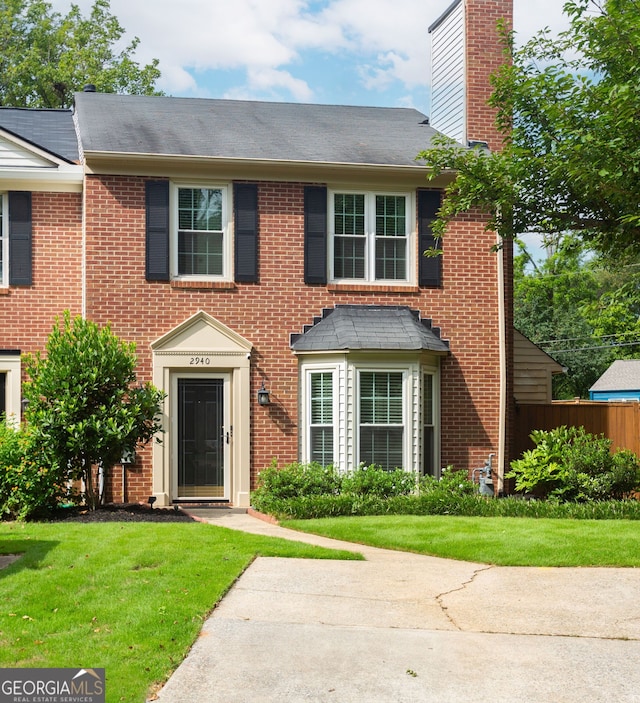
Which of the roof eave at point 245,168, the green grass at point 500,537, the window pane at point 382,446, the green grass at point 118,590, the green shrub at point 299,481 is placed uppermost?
the roof eave at point 245,168

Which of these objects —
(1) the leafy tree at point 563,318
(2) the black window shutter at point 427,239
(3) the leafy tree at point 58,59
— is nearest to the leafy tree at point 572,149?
(2) the black window shutter at point 427,239

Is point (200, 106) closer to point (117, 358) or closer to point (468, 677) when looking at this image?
point (117, 358)

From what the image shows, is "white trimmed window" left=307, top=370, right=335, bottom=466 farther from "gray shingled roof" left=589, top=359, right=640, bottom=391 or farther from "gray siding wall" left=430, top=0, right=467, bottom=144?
"gray shingled roof" left=589, top=359, right=640, bottom=391

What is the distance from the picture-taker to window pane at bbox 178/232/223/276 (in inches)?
611

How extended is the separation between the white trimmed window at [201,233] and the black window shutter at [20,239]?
2350 millimetres

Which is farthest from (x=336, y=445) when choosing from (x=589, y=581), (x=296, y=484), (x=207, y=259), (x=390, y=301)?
(x=589, y=581)

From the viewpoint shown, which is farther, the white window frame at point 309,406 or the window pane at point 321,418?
the window pane at point 321,418

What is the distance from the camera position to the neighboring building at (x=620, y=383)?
4041cm

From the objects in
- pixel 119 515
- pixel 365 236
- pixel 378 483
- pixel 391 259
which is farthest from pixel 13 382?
pixel 391 259

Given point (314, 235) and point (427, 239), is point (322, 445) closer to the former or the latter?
point (314, 235)

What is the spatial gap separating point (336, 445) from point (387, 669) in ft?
29.7

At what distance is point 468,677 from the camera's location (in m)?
6.05

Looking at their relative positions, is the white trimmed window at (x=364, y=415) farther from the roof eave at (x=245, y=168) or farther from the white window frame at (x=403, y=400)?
the roof eave at (x=245, y=168)

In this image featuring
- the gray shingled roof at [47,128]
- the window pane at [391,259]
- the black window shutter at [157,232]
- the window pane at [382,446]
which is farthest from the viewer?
the gray shingled roof at [47,128]
